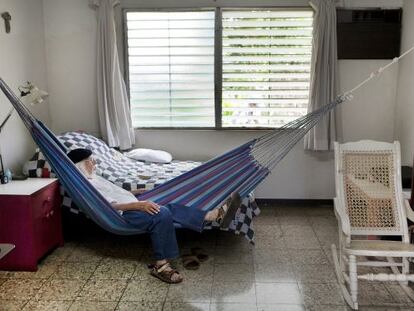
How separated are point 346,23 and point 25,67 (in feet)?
9.60

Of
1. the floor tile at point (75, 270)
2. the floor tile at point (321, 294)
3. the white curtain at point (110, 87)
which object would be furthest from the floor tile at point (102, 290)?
the white curtain at point (110, 87)

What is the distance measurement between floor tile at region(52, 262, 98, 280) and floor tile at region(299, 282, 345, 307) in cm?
139

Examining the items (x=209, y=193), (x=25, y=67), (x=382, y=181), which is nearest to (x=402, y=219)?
(x=382, y=181)

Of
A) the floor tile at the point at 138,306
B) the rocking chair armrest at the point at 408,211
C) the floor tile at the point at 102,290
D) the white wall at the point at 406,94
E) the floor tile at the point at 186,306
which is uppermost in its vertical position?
the white wall at the point at 406,94

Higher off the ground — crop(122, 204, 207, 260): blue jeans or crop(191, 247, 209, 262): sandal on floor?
crop(122, 204, 207, 260): blue jeans

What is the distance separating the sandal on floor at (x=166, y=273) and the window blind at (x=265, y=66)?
5.97 feet

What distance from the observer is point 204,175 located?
9.62 ft

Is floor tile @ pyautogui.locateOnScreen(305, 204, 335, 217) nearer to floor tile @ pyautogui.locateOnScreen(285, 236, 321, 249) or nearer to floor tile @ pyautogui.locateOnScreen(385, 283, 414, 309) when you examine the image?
floor tile @ pyautogui.locateOnScreen(285, 236, 321, 249)

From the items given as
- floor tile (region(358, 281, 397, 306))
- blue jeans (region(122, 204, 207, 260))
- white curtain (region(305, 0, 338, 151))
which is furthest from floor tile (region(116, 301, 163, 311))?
white curtain (region(305, 0, 338, 151))

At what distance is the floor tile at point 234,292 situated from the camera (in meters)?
2.48

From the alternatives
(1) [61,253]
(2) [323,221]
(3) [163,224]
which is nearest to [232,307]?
(3) [163,224]

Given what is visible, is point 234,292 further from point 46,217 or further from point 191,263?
point 46,217

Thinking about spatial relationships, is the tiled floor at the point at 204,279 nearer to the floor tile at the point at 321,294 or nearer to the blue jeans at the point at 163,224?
the floor tile at the point at 321,294

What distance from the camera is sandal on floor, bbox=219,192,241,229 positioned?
268 cm
